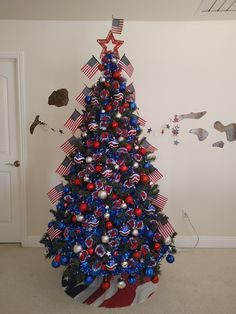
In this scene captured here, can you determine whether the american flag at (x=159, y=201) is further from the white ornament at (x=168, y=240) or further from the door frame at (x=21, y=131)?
the door frame at (x=21, y=131)

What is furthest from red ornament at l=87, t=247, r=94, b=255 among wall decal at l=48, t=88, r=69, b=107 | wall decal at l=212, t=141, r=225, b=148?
wall decal at l=212, t=141, r=225, b=148

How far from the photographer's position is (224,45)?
2566 mm

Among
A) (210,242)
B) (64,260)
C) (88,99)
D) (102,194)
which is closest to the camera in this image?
(102,194)

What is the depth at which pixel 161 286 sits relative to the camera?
2.16 meters

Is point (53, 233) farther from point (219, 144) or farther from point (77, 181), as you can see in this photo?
point (219, 144)

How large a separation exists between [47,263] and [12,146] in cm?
128

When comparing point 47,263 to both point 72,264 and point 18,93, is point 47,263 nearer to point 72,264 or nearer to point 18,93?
point 72,264

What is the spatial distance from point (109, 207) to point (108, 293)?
0.76 m

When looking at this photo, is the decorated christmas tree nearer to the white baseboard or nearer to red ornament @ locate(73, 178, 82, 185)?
red ornament @ locate(73, 178, 82, 185)

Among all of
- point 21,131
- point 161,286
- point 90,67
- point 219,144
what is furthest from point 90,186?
point 219,144

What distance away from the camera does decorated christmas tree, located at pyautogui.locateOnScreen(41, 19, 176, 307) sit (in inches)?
71.6

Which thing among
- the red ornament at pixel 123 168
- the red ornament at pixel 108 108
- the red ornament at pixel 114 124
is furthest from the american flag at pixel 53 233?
the red ornament at pixel 108 108

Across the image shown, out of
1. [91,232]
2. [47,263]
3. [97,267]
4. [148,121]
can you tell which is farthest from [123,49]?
[47,263]

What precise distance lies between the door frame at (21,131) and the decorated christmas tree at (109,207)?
2.80 feet
